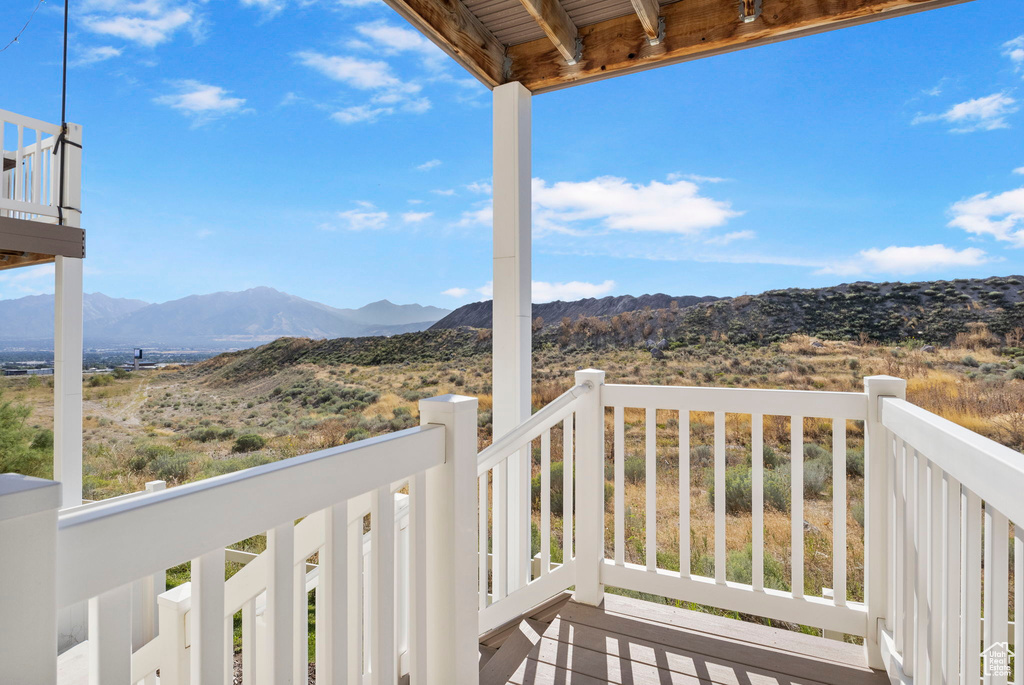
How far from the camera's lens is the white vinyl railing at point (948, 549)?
2.37 feet

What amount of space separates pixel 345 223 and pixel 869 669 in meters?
10.7

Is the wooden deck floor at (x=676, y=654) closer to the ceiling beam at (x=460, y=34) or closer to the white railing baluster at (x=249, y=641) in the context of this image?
the white railing baluster at (x=249, y=641)

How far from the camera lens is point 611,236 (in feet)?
26.5

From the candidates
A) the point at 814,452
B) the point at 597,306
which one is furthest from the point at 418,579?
the point at 597,306

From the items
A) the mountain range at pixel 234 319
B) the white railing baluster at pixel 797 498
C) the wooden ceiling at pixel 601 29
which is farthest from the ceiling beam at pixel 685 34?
the mountain range at pixel 234 319

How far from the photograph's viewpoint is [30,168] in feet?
12.0

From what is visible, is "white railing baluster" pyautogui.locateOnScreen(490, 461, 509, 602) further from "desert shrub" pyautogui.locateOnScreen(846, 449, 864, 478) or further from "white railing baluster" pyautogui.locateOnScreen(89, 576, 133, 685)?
"desert shrub" pyautogui.locateOnScreen(846, 449, 864, 478)

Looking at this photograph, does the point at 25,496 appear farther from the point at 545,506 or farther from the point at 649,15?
the point at 649,15

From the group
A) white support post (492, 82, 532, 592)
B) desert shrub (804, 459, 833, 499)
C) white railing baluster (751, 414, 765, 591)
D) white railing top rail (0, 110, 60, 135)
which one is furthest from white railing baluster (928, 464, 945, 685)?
white railing top rail (0, 110, 60, 135)

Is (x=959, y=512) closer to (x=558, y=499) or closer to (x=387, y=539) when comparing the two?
(x=387, y=539)

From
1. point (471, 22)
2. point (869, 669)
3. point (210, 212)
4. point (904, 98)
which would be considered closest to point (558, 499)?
point (869, 669)

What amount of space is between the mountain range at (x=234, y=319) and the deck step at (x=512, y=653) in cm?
636

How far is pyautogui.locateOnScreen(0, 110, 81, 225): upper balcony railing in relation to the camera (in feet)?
11.7

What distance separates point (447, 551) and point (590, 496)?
1072mm
